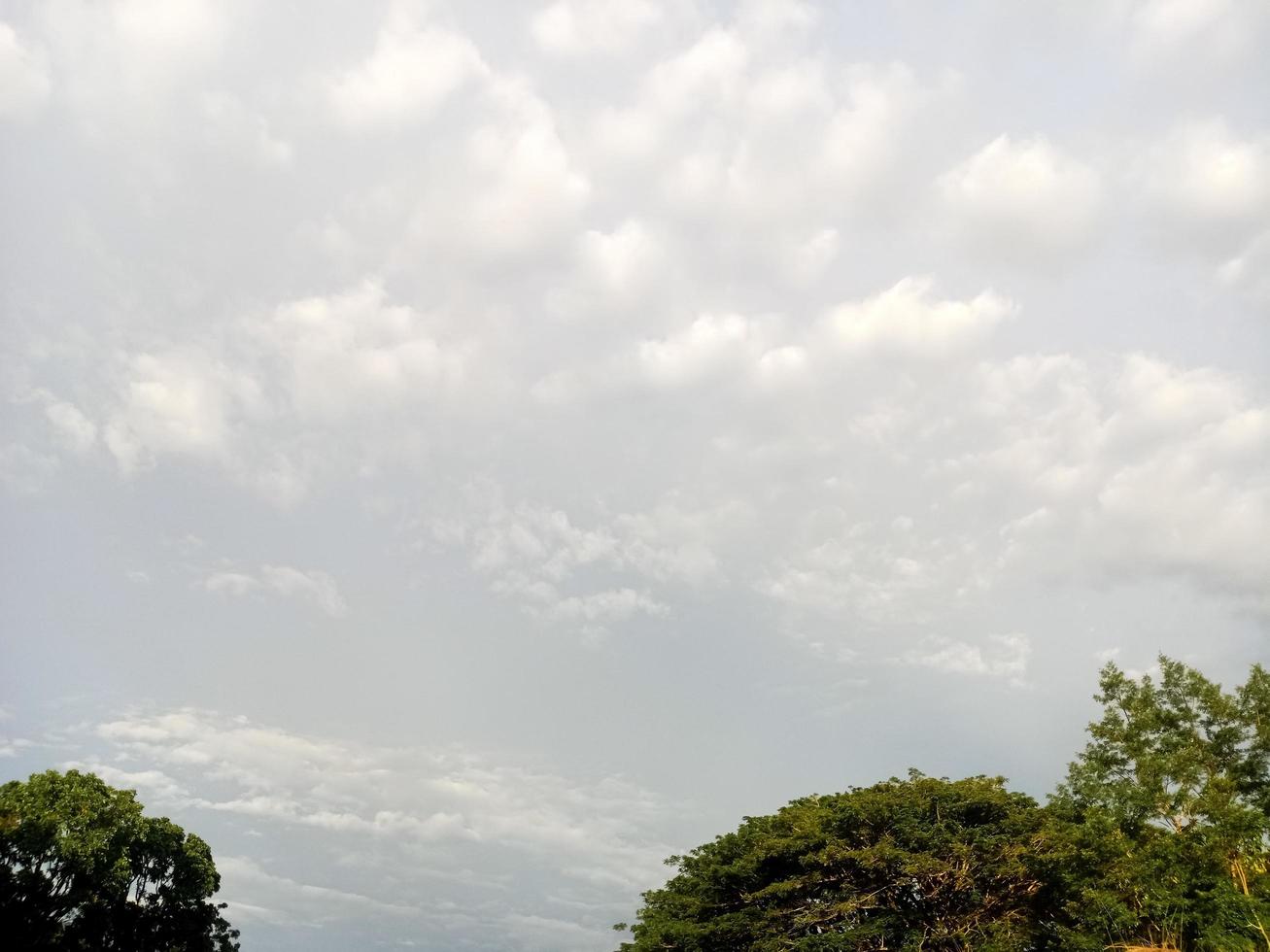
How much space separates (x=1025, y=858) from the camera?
39219mm

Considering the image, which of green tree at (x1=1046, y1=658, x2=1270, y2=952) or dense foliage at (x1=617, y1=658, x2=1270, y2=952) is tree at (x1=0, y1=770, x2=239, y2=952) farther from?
green tree at (x1=1046, y1=658, x2=1270, y2=952)

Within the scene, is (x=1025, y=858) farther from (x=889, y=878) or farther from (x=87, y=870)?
(x=87, y=870)

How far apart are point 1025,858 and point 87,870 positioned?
140 feet

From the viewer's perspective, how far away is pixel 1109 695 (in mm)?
44719

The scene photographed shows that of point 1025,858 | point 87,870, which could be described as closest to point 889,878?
point 1025,858

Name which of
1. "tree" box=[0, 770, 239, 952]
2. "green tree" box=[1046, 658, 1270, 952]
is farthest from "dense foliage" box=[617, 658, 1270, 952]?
"tree" box=[0, 770, 239, 952]

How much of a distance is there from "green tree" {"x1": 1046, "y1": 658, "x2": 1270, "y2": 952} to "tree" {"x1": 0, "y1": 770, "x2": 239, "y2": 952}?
141ft

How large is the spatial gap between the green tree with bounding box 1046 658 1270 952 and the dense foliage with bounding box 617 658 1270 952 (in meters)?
0.07

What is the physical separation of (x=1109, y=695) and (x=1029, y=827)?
9571 mm

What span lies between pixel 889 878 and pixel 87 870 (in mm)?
36652

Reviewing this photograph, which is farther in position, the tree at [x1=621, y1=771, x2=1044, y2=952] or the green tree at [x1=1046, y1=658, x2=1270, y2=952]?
the tree at [x1=621, y1=771, x2=1044, y2=952]

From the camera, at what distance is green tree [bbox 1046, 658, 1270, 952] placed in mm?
31406

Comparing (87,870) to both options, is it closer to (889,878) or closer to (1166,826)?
(889,878)

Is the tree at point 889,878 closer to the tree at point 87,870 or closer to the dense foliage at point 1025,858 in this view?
the dense foliage at point 1025,858
